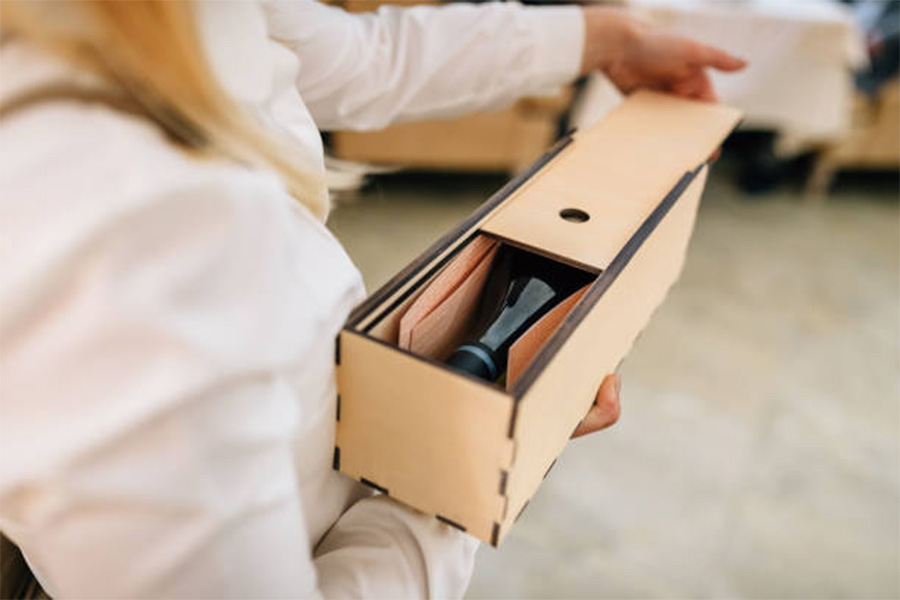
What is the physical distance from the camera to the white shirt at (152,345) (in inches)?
11.4

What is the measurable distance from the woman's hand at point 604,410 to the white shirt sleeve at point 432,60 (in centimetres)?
44

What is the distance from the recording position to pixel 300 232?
417 mm

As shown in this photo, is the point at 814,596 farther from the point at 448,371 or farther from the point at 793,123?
the point at 793,123

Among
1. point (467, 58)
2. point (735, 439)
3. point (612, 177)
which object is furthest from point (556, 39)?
point (735, 439)

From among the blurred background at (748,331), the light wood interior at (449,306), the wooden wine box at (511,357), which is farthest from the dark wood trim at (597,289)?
the blurred background at (748,331)

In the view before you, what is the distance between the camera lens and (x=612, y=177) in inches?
27.9

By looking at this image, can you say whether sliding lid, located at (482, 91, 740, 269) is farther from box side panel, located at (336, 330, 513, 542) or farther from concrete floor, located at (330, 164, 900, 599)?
concrete floor, located at (330, 164, 900, 599)

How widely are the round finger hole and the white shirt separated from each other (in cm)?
29

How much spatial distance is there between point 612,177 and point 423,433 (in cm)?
38

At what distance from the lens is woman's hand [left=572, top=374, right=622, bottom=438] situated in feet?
1.93

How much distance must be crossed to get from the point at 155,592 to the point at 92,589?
1.4 inches

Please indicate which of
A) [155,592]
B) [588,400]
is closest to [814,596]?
[588,400]

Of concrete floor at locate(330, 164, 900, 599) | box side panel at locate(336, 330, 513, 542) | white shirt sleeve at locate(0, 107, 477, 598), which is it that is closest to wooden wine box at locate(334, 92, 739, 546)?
box side panel at locate(336, 330, 513, 542)

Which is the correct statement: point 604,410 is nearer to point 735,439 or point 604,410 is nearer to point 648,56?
point 648,56
